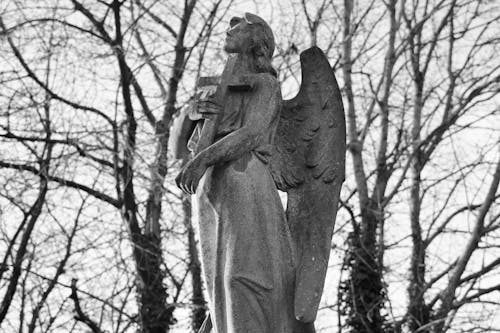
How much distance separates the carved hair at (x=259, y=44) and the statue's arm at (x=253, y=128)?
4.3 inches

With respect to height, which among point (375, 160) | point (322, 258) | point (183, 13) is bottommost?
point (322, 258)

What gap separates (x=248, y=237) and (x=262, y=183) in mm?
329

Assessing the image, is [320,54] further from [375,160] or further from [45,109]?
[375,160]

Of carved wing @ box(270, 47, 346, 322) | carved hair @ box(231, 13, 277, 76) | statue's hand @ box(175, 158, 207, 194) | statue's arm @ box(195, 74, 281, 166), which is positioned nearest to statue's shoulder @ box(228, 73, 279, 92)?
Answer: statue's arm @ box(195, 74, 281, 166)

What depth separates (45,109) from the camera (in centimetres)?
1577

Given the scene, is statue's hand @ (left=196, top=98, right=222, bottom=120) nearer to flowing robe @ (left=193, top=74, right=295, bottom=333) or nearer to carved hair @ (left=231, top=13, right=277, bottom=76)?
flowing robe @ (left=193, top=74, right=295, bottom=333)

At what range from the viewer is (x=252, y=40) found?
8.02 meters

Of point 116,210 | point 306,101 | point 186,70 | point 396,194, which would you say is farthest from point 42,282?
point 306,101

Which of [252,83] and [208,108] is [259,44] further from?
[208,108]

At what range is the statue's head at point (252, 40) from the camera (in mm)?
8031

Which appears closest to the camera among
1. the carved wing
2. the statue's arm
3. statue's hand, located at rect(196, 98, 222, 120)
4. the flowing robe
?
the flowing robe

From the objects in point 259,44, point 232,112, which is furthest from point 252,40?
point 232,112

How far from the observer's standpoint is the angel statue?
755cm

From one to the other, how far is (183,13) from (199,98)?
9.87 meters
